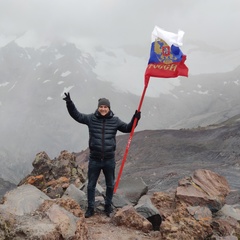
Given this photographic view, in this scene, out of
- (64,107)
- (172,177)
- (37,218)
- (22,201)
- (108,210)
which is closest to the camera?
(37,218)

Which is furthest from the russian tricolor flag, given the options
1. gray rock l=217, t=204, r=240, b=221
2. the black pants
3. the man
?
gray rock l=217, t=204, r=240, b=221

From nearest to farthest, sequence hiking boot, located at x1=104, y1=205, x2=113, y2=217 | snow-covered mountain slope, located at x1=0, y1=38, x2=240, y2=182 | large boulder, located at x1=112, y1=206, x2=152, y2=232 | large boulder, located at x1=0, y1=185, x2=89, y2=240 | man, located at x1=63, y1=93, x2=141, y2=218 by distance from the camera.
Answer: large boulder, located at x1=0, y1=185, x2=89, y2=240
man, located at x1=63, y1=93, x2=141, y2=218
large boulder, located at x1=112, y1=206, x2=152, y2=232
hiking boot, located at x1=104, y1=205, x2=113, y2=217
snow-covered mountain slope, located at x1=0, y1=38, x2=240, y2=182

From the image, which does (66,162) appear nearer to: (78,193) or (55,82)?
(78,193)

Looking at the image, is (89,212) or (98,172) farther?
(89,212)

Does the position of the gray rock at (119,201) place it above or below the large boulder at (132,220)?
above

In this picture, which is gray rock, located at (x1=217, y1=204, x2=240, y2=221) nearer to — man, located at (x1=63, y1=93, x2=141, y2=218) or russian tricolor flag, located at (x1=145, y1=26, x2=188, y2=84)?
man, located at (x1=63, y1=93, x2=141, y2=218)

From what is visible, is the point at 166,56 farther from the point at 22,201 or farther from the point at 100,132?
the point at 22,201

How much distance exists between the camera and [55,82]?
14762 centimetres

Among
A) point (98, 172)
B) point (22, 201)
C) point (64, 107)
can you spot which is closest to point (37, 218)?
point (22, 201)

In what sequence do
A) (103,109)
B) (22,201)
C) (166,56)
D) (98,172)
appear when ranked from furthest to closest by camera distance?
(166,56)
(98,172)
(103,109)
(22,201)

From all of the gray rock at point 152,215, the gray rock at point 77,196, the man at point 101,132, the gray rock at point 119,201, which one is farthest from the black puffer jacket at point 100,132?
the gray rock at point 119,201

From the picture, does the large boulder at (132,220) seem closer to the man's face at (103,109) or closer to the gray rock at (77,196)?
the gray rock at (77,196)

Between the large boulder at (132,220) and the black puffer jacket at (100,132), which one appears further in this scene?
the large boulder at (132,220)

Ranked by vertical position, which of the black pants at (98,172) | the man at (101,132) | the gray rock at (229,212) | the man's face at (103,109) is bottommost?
the gray rock at (229,212)
